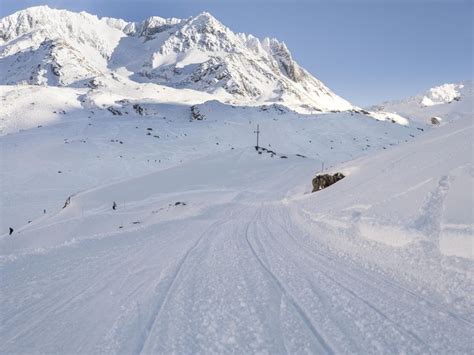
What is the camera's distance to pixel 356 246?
8758mm

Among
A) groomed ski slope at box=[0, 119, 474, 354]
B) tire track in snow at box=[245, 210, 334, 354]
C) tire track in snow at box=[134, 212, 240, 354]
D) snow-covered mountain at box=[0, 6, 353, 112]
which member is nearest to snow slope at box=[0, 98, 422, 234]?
groomed ski slope at box=[0, 119, 474, 354]

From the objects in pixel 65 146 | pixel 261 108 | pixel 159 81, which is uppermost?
pixel 159 81

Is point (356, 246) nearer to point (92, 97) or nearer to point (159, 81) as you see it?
point (92, 97)

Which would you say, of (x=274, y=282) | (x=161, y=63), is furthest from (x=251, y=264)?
(x=161, y=63)

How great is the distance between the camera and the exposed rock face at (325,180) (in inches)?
787

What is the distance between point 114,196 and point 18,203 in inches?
327

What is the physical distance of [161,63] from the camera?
167 metres

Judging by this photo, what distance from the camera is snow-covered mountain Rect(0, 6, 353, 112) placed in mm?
127638

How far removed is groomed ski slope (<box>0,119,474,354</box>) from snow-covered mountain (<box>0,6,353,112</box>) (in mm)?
85138

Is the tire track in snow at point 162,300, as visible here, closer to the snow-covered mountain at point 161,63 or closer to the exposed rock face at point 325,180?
the exposed rock face at point 325,180

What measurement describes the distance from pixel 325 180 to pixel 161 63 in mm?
161009

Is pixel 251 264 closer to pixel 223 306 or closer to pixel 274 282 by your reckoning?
pixel 274 282

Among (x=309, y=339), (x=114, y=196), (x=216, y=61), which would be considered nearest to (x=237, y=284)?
(x=309, y=339)

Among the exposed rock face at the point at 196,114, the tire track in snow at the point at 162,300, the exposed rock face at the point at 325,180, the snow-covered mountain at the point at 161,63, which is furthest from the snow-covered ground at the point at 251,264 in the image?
the snow-covered mountain at the point at 161,63
